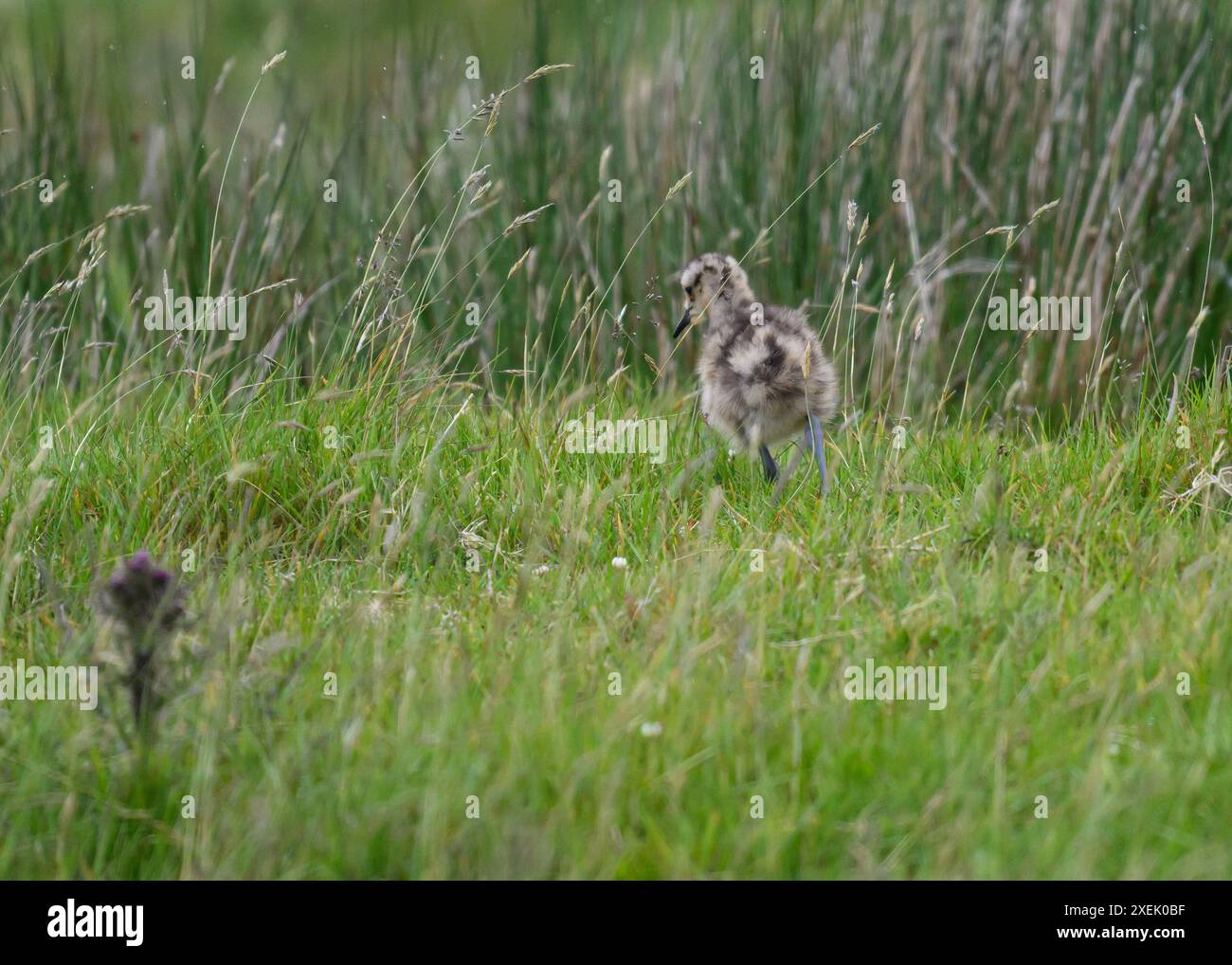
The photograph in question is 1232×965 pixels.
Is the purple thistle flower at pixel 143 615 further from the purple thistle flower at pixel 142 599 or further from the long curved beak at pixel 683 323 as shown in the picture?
the long curved beak at pixel 683 323

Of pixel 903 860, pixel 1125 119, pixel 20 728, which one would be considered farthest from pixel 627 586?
pixel 1125 119

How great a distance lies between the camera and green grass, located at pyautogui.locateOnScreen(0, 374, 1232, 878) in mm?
2803

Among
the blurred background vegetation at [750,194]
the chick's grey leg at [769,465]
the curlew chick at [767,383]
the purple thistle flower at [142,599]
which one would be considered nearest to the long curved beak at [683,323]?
the curlew chick at [767,383]

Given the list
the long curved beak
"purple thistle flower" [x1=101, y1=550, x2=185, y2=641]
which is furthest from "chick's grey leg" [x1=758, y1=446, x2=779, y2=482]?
"purple thistle flower" [x1=101, y1=550, x2=185, y2=641]

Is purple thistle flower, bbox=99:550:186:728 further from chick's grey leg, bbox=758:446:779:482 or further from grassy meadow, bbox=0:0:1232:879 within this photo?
chick's grey leg, bbox=758:446:779:482

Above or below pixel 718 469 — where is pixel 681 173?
above

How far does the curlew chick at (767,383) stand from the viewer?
499cm

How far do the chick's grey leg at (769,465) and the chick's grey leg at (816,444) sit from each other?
132mm

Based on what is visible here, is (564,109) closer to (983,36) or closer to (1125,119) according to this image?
(983,36)

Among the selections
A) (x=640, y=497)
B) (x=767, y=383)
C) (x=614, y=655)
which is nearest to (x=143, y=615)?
(x=614, y=655)

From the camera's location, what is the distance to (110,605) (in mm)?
3021

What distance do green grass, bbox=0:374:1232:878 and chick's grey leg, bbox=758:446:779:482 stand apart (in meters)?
0.09

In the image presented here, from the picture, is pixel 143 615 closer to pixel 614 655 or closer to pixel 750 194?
pixel 614 655

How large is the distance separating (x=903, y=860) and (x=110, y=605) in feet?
5.78
